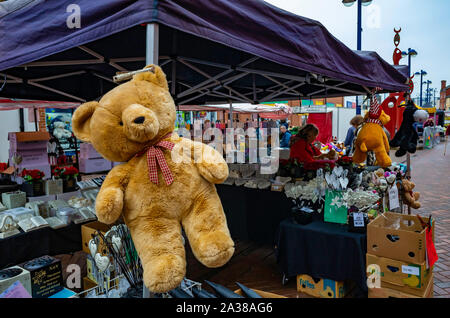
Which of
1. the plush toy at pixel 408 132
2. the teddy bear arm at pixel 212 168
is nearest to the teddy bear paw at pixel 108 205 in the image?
the teddy bear arm at pixel 212 168

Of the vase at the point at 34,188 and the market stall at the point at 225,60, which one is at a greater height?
the market stall at the point at 225,60

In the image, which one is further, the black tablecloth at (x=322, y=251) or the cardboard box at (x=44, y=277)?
the black tablecloth at (x=322, y=251)

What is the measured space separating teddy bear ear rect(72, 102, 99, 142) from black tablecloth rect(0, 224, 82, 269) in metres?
1.91

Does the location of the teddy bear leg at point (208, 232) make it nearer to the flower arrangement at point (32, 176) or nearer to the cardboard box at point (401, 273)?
the cardboard box at point (401, 273)

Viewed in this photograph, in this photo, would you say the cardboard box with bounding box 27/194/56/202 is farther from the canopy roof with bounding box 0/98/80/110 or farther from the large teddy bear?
the large teddy bear

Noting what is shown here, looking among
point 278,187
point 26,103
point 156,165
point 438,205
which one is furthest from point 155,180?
point 26,103

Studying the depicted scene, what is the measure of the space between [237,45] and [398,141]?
3.78 metres

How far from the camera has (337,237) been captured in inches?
119

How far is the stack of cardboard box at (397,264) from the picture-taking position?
257cm

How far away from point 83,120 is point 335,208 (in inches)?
103

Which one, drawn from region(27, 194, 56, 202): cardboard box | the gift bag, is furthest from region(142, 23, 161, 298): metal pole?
region(27, 194, 56, 202): cardboard box

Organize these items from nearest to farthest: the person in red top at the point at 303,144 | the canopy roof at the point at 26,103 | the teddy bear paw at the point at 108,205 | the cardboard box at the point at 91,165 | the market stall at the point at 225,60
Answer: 1. the teddy bear paw at the point at 108,205
2. the market stall at the point at 225,60
3. the person in red top at the point at 303,144
4. the canopy roof at the point at 26,103
5. the cardboard box at the point at 91,165

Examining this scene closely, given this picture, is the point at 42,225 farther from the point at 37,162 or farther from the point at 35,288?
the point at 37,162

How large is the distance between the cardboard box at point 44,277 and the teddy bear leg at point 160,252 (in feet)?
4.13
